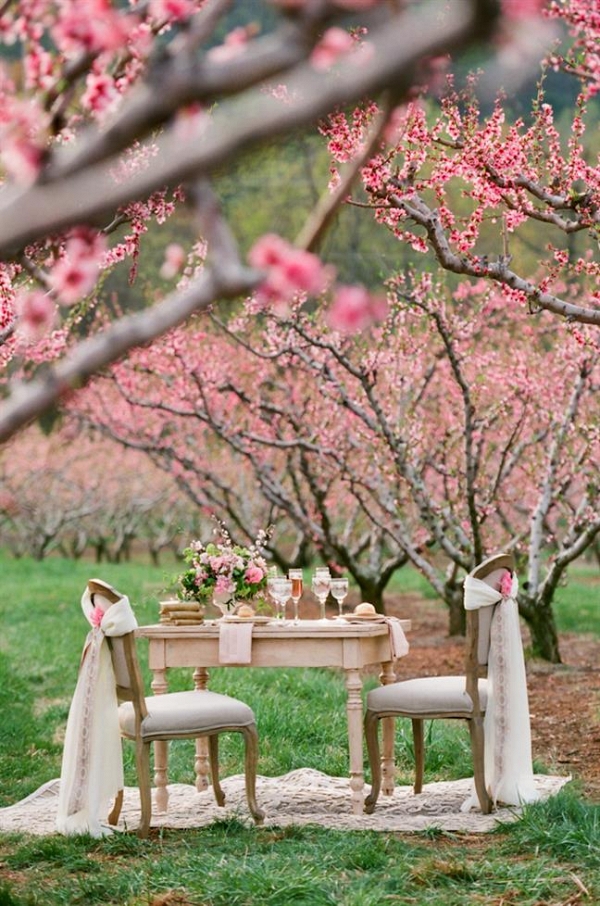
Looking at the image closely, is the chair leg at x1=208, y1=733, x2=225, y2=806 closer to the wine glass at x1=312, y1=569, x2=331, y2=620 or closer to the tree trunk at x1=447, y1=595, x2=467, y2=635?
the wine glass at x1=312, y1=569, x2=331, y2=620

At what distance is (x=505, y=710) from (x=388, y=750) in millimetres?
858

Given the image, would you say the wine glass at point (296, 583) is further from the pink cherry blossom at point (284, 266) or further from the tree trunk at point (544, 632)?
the tree trunk at point (544, 632)

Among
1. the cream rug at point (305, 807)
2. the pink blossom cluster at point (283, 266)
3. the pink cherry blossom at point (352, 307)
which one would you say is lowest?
the cream rug at point (305, 807)

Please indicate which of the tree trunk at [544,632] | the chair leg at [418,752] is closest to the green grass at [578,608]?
the tree trunk at [544,632]

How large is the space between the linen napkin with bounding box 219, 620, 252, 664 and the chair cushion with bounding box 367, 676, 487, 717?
2.11 feet

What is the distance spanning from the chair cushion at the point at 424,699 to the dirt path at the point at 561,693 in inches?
32.9

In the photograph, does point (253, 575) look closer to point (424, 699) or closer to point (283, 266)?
point (424, 699)

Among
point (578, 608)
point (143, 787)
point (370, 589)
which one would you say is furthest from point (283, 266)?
point (578, 608)

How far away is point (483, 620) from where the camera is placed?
596 cm

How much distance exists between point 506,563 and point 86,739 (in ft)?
6.98

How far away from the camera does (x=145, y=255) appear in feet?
92.1

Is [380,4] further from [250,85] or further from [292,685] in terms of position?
[292,685]

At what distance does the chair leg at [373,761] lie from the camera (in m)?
5.87

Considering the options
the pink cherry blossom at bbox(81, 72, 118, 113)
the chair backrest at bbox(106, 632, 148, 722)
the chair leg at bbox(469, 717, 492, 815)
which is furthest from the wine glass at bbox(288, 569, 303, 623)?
the pink cherry blossom at bbox(81, 72, 118, 113)
